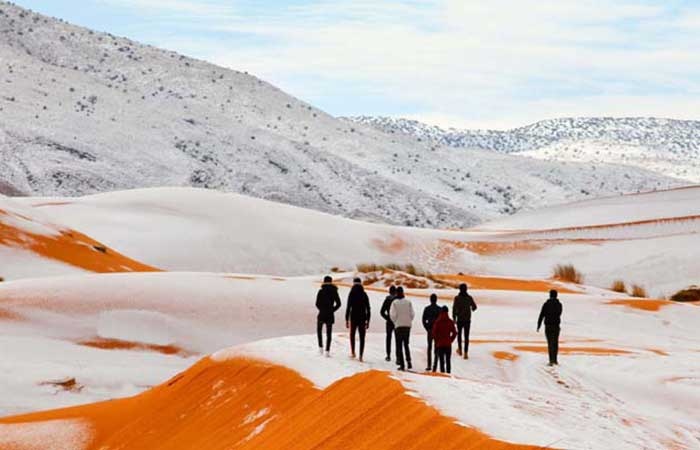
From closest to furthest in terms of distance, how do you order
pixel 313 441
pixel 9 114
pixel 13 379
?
pixel 313 441 → pixel 13 379 → pixel 9 114

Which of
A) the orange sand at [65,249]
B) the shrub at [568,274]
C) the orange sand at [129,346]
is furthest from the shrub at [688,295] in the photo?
the orange sand at [129,346]

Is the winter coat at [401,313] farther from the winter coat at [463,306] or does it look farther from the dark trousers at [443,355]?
the winter coat at [463,306]

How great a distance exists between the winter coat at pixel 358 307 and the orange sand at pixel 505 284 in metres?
24.8

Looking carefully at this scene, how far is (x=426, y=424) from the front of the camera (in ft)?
38.3

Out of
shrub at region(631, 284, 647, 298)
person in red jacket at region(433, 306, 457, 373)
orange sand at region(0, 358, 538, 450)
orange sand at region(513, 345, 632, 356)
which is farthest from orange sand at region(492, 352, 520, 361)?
shrub at region(631, 284, 647, 298)

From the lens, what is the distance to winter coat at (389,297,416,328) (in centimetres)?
1880

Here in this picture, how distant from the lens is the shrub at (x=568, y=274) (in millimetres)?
51375

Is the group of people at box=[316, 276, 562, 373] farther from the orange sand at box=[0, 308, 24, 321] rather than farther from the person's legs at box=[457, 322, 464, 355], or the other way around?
the orange sand at box=[0, 308, 24, 321]

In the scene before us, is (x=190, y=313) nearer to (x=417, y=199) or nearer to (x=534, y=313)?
(x=534, y=313)

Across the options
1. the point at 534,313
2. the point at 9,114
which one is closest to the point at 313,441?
the point at 534,313

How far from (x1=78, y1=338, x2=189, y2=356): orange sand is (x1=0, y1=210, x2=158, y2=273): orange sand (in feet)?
34.3

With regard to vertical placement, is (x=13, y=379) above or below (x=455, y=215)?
below

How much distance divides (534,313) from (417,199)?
2925 inches

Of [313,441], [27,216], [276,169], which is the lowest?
[313,441]
